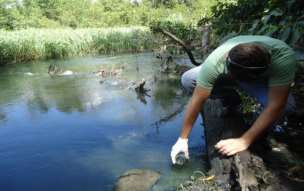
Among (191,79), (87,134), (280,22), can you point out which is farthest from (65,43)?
(191,79)

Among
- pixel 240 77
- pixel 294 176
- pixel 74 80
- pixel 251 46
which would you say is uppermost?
pixel 251 46

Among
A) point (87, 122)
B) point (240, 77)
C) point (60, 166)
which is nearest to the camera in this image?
point (240, 77)

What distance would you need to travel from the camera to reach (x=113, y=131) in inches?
194

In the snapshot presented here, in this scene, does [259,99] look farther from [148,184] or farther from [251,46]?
[148,184]

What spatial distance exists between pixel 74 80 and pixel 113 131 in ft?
14.5

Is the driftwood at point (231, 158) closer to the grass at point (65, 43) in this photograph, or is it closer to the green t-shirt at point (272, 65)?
the green t-shirt at point (272, 65)

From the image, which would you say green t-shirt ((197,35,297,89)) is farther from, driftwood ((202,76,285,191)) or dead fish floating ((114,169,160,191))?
dead fish floating ((114,169,160,191))

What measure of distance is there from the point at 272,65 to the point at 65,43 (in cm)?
1315

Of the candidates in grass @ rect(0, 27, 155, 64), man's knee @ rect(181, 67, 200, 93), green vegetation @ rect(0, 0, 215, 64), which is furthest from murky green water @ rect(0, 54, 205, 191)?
grass @ rect(0, 27, 155, 64)

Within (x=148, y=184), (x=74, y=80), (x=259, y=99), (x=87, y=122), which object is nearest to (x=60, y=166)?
(x=148, y=184)

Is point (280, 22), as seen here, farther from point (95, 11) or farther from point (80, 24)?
point (95, 11)

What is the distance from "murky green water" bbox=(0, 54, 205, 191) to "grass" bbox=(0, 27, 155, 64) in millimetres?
5160

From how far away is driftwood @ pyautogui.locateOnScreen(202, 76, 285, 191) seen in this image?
211 cm

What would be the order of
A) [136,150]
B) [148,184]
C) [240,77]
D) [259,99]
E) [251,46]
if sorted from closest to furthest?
[251,46]
[240,77]
[259,99]
[148,184]
[136,150]
